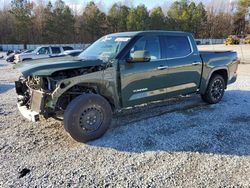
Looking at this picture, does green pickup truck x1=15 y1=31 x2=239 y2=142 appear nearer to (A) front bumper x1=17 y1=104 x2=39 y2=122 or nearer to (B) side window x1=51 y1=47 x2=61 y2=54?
(A) front bumper x1=17 y1=104 x2=39 y2=122

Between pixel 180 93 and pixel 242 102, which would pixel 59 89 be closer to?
pixel 180 93

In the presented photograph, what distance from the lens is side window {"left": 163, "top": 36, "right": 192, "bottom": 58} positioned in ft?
18.3

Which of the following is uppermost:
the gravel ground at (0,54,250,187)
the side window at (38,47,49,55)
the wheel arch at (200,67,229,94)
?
the side window at (38,47,49,55)

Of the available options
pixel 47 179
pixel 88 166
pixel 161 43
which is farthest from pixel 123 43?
pixel 47 179

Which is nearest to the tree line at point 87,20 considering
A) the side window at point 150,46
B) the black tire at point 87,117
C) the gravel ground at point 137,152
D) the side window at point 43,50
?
the side window at point 43,50

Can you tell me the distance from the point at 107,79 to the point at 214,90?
3473 mm

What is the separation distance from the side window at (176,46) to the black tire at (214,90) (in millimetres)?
1221

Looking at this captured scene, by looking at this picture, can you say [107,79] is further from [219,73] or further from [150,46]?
[219,73]

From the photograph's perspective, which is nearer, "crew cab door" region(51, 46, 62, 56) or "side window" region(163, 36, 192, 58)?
"side window" region(163, 36, 192, 58)

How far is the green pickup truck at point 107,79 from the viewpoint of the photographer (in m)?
4.29

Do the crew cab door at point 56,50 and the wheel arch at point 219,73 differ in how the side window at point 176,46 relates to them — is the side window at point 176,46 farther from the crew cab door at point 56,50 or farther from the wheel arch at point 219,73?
the crew cab door at point 56,50

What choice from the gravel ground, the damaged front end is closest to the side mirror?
the gravel ground

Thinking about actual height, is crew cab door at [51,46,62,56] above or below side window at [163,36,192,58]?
above

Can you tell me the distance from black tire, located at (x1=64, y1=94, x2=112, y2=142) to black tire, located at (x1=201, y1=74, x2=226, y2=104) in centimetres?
315
